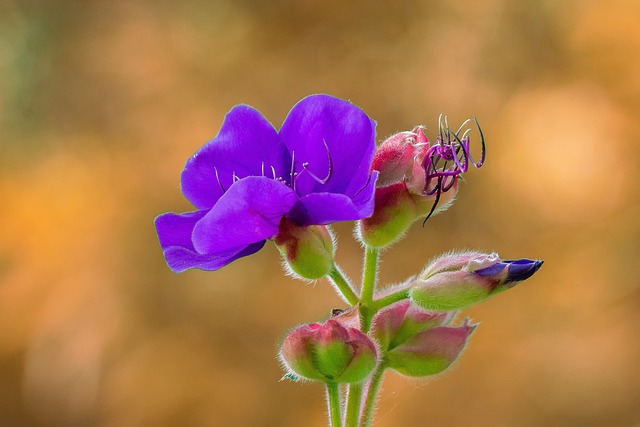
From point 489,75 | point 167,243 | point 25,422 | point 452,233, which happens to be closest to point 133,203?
point 25,422

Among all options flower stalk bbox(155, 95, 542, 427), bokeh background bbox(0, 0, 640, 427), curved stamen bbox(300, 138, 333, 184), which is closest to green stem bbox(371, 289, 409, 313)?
flower stalk bbox(155, 95, 542, 427)

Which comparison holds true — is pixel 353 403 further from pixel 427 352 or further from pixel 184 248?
pixel 184 248

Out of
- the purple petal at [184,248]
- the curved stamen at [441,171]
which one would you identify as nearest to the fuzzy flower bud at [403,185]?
the curved stamen at [441,171]

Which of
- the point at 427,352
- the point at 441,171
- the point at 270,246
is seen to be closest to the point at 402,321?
the point at 427,352

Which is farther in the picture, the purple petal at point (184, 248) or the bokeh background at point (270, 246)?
the bokeh background at point (270, 246)

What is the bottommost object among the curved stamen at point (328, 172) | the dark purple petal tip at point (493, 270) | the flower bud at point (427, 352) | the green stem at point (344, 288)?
the flower bud at point (427, 352)

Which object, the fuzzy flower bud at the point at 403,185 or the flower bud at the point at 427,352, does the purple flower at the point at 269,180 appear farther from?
the flower bud at the point at 427,352

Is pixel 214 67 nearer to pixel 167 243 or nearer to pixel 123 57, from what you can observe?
pixel 123 57
